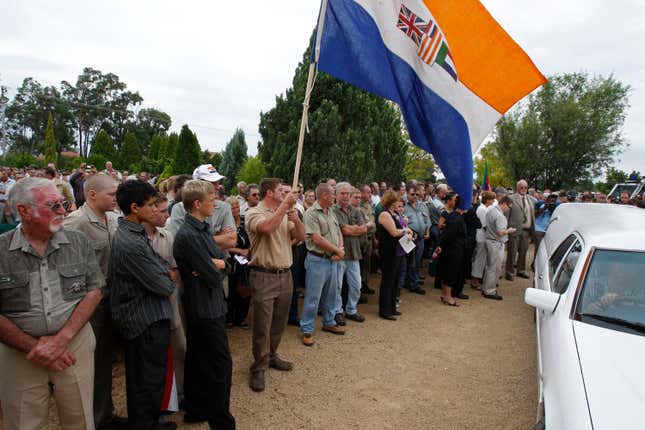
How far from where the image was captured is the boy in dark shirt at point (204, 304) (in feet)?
9.66

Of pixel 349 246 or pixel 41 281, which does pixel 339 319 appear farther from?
pixel 41 281

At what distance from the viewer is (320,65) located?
152 inches

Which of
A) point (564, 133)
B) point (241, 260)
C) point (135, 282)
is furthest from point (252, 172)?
point (564, 133)

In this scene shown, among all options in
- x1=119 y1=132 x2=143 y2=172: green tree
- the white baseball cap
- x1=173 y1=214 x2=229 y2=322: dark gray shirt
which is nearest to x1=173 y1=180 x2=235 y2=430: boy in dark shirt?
x1=173 y1=214 x2=229 y2=322: dark gray shirt

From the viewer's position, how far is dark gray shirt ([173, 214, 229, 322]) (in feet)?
9.59

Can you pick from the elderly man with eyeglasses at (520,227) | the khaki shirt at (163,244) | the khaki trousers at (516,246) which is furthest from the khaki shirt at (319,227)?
the khaki trousers at (516,246)

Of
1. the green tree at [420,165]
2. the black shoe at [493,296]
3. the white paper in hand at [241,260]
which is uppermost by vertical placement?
the green tree at [420,165]

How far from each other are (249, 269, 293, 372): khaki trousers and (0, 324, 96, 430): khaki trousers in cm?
164

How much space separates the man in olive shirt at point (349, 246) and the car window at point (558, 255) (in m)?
2.42

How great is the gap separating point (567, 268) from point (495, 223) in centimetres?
413

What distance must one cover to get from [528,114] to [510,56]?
35915mm

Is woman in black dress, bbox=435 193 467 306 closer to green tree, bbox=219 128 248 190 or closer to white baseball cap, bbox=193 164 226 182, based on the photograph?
white baseball cap, bbox=193 164 226 182

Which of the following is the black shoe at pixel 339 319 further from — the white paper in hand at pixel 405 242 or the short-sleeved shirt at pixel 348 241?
the white paper in hand at pixel 405 242

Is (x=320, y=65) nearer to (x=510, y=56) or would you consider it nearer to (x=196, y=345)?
(x=510, y=56)
